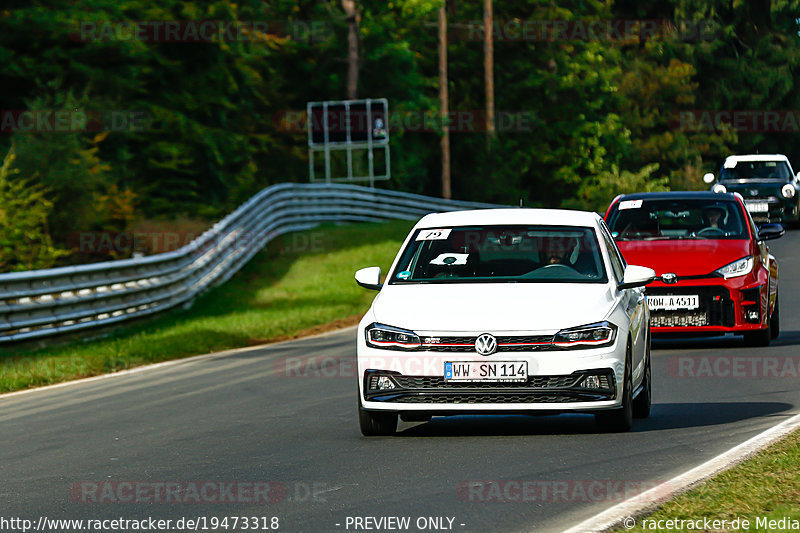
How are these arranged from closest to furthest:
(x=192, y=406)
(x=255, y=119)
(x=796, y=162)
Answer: (x=192, y=406), (x=255, y=119), (x=796, y=162)

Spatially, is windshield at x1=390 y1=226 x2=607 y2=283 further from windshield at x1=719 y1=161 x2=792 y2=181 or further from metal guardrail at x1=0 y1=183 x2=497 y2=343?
windshield at x1=719 y1=161 x2=792 y2=181

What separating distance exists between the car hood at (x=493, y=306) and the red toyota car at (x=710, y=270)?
17.8 feet

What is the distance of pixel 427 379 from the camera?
984 centimetres

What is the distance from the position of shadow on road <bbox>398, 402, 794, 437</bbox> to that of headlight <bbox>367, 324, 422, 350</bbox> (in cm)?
89

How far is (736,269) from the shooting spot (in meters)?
15.7

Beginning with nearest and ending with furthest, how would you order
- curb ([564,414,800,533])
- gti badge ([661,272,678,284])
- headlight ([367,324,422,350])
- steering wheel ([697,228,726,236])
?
curb ([564,414,800,533]) → headlight ([367,324,422,350]) → gti badge ([661,272,678,284]) → steering wheel ([697,228,726,236])

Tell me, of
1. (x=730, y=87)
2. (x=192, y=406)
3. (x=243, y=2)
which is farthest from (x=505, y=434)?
(x=730, y=87)

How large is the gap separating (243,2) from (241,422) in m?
39.2

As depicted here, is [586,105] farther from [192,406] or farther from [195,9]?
[192,406]

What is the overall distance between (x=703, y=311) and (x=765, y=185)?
21.1 metres

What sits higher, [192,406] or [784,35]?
[784,35]

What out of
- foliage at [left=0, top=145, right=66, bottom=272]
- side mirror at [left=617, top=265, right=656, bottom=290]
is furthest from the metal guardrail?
side mirror at [left=617, top=265, right=656, bottom=290]

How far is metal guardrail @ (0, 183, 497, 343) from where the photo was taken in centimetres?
1870

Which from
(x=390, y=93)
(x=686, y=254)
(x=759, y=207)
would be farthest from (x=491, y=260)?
(x=390, y=93)
